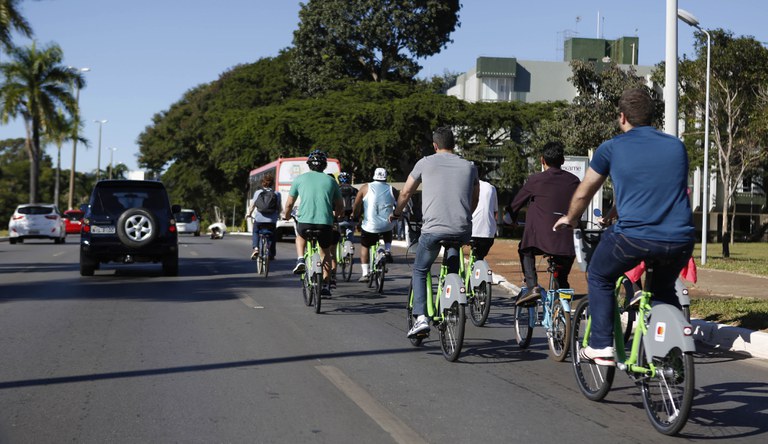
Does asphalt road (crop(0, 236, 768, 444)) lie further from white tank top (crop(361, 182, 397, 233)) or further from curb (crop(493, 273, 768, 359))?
white tank top (crop(361, 182, 397, 233))

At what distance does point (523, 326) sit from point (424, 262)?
1337 mm

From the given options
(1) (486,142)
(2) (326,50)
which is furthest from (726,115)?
(2) (326,50)

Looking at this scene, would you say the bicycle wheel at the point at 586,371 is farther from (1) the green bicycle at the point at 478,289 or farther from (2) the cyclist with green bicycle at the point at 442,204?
(1) the green bicycle at the point at 478,289

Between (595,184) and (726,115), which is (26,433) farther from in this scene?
(726,115)

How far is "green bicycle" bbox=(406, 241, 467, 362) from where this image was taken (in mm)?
7957

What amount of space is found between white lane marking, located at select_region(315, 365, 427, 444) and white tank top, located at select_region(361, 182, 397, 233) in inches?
265

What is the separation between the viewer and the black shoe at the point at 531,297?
27.6 feet

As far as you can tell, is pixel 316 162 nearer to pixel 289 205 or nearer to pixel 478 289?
pixel 289 205

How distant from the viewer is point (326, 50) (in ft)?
173

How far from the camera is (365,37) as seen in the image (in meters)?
52.2

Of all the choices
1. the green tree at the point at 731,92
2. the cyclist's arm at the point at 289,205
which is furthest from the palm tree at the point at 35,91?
the cyclist's arm at the point at 289,205

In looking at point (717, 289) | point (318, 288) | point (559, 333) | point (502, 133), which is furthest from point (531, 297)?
point (502, 133)

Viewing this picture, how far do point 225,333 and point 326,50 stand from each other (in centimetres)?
4423

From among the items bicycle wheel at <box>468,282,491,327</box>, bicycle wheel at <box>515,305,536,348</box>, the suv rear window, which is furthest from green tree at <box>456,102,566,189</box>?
bicycle wheel at <box>515,305,536,348</box>
